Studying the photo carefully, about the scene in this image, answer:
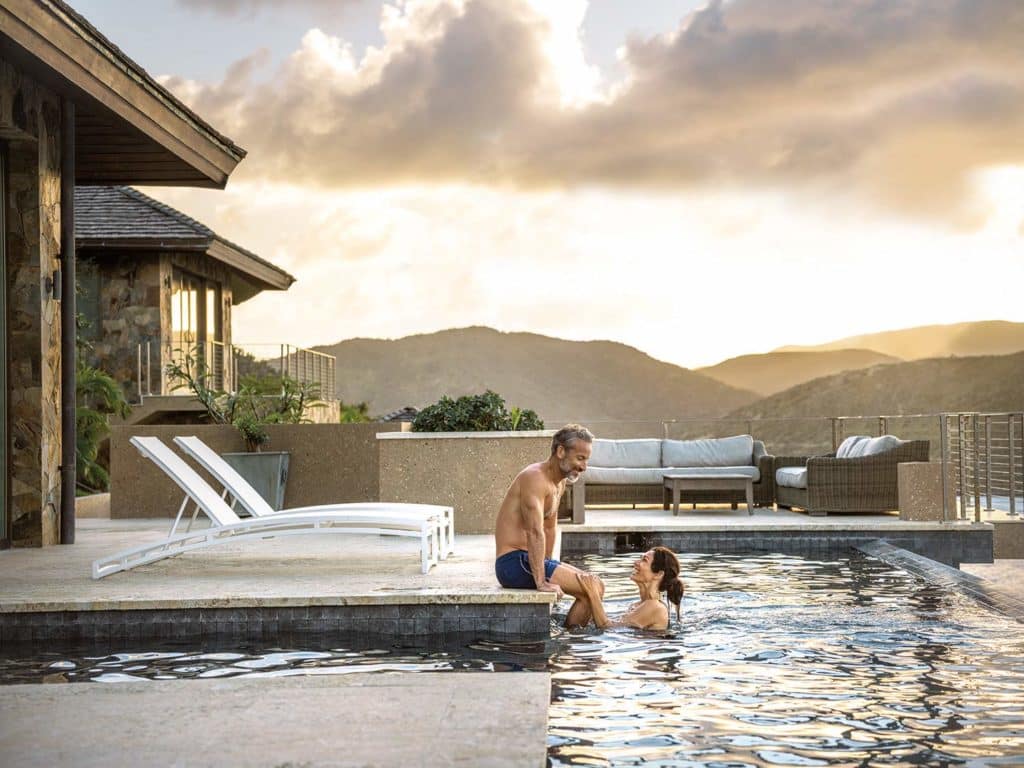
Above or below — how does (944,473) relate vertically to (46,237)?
below

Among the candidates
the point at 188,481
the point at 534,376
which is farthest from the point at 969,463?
the point at 534,376

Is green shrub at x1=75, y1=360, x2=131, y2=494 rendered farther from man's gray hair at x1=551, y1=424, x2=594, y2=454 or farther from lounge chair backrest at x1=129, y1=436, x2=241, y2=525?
man's gray hair at x1=551, y1=424, x2=594, y2=454

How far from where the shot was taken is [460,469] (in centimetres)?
1030

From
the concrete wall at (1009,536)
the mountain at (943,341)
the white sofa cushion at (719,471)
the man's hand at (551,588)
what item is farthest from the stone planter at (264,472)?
the mountain at (943,341)

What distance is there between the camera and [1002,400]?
58.6 meters

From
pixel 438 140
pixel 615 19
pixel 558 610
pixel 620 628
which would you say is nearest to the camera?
pixel 620 628

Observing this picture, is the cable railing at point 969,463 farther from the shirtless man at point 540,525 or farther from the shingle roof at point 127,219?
the shingle roof at point 127,219

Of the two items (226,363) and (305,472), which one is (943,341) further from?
(305,472)

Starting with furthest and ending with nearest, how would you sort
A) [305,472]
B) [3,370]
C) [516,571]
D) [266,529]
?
[305,472], [3,370], [266,529], [516,571]

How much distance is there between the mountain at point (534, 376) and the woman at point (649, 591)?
172ft

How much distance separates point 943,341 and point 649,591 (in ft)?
205

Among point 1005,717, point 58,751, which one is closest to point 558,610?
point 1005,717

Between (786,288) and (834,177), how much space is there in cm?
516

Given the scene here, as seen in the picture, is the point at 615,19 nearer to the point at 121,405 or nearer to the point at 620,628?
the point at 121,405
